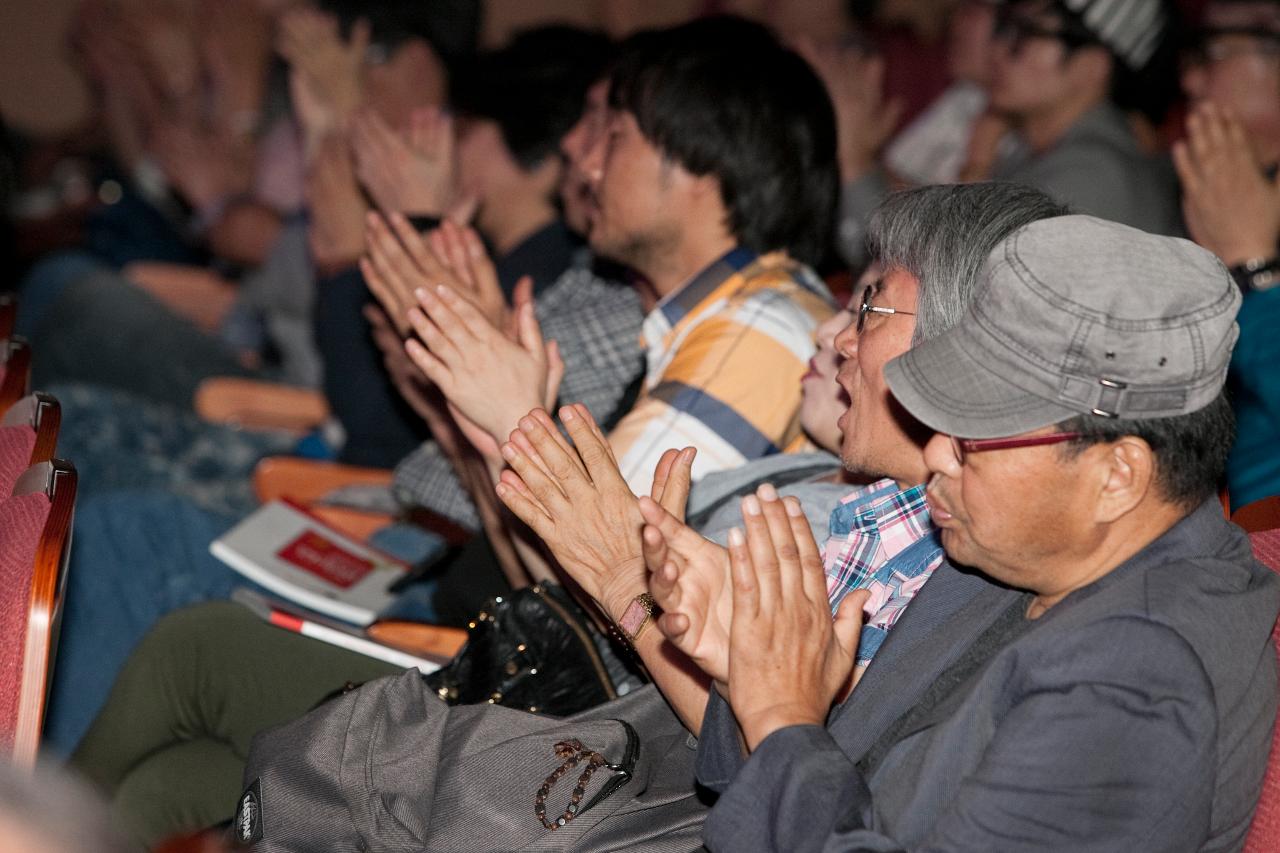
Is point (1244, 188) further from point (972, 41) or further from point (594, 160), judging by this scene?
point (972, 41)

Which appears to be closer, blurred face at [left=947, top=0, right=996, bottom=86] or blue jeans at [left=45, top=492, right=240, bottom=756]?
blue jeans at [left=45, top=492, right=240, bottom=756]

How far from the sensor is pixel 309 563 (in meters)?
2.27

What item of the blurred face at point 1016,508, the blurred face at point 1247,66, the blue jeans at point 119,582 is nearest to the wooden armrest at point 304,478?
the blue jeans at point 119,582

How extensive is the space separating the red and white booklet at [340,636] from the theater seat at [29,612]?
490 mm

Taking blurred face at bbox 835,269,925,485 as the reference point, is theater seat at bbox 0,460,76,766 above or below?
above

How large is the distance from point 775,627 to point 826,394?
0.62m

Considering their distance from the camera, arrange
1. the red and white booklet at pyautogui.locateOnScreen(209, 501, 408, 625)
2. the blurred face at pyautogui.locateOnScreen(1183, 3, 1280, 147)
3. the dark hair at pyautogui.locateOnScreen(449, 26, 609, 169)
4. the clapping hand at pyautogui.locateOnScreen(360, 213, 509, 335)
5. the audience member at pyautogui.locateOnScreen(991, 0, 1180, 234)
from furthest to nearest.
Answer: the audience member at pyautogui.locateOnScreen(991, 0, 1180, 234) → the dark hair at pyautogui.locateOnScreen(449, 26, 609, 169) → the blurred face at pyautogui.locateOnScreen(1183, 3, 1280, 147) → the red and white booklet at pyautogui.locateOnScreen(209, 501, 408, 625) → the clapping hand at pyautogui.locateOnScreen(360, 213, 509, 335)

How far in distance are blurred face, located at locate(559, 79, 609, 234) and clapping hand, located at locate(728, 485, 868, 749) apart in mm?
1150

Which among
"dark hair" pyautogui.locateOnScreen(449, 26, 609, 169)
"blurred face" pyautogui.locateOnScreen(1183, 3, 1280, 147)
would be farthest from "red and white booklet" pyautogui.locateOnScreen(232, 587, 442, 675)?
"blurred face" pyautogui.locateOnScreen(1183, 3, 1280, 147)

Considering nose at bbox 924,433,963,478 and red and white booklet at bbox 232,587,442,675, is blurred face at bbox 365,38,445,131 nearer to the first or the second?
red and white booklet at bbox 232,587,442,675

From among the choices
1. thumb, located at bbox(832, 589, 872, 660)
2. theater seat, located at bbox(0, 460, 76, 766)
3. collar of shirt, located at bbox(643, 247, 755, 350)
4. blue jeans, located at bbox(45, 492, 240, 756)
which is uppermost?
theater seat, located at bbox(0, 460, 76, 766)

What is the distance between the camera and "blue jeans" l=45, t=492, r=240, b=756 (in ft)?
7.06

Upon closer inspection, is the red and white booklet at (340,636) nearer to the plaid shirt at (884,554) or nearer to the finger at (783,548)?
the plaid shirt at (884,554)

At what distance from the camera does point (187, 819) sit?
175cm
